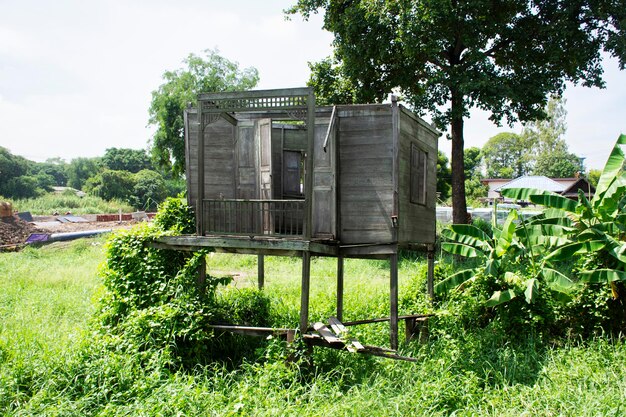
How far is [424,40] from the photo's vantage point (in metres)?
16.0

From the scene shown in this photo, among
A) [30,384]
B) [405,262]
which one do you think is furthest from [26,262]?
[405,262]

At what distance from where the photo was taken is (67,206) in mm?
47438

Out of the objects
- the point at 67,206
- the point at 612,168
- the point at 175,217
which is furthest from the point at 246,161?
the point at 67,206

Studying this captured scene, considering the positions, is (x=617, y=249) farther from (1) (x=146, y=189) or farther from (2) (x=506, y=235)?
(1) (x=146, y=189)

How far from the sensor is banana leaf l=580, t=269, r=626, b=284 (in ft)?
28.6

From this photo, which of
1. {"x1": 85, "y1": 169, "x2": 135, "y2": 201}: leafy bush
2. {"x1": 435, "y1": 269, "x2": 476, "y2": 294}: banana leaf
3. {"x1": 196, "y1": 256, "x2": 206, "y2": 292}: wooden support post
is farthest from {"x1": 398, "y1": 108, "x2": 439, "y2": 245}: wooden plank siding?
{"x1": 85, "y1": 169, "x2": 135, "y2": 201}: leafy bush

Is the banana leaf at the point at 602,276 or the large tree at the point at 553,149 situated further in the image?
the large tree at the point at 553,149

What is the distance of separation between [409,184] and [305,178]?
8.73ft

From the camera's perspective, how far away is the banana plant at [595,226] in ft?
29.5

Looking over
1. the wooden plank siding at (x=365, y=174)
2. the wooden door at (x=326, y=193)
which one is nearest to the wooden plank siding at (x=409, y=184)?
the wooden plank siding at (x=365, y=174)

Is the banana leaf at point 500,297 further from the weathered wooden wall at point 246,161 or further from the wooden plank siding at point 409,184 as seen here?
the weathered wooden wall at point 246,161

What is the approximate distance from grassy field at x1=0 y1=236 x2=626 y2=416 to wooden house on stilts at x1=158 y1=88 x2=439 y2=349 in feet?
3.06

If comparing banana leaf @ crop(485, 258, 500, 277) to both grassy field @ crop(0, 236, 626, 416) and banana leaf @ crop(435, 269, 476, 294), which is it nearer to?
banana leaf @ crop(435, 269, 476, 294)

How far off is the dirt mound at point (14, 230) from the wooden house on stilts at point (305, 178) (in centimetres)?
1765
